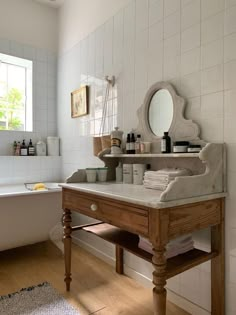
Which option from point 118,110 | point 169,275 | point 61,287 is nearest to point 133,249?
point 169,275

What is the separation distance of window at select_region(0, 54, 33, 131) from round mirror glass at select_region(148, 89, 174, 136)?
1832 mm

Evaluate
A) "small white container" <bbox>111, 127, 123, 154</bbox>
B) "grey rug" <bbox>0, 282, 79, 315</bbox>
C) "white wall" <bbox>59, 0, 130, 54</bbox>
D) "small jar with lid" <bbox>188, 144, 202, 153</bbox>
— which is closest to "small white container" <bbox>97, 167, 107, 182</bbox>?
"small white container" <bbox>111, 127, 123, 154</bbox>

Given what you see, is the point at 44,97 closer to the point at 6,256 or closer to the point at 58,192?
the point at 58,192

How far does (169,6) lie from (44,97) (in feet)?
6.35

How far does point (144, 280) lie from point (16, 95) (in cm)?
259

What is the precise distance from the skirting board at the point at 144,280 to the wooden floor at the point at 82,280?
4cm

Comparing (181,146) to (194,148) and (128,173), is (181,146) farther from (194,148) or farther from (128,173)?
(128,173)

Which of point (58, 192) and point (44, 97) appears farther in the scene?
point (44, 97)

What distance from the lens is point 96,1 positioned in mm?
2469

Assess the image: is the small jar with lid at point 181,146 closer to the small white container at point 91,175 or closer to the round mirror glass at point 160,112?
the round mirror glass at point 160,112

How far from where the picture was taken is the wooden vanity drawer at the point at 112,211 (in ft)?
4.09

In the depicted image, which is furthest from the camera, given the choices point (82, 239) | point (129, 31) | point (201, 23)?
point (82, 239)

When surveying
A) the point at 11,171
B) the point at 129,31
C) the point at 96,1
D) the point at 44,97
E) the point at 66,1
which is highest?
the point at 66,1

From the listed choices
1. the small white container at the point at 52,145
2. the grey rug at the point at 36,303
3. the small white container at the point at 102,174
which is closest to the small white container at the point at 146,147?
the small white container at the point at 102,174
